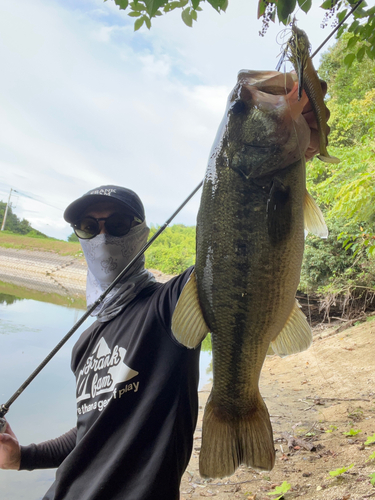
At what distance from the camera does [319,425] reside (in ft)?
17.2

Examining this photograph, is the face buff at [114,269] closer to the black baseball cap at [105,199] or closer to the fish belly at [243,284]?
the black baseball cap at [105,199]

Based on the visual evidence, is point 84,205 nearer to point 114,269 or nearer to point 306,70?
point 114,269

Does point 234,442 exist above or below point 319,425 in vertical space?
above

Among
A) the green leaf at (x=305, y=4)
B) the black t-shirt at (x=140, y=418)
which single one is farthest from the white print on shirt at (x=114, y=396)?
the green leaf at (x=305, y=4)

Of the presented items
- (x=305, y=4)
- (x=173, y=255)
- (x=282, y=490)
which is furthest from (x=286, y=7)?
(x=173, y=255)

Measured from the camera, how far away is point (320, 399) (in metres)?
6.67

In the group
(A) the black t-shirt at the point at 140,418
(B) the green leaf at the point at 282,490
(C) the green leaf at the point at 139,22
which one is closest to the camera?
(A) the black t-shirt at the point at 140,418

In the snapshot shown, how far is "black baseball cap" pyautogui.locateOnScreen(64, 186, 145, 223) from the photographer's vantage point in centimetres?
217

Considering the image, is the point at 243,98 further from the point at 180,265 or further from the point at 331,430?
the point at 180,265

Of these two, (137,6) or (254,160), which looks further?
(137,6)

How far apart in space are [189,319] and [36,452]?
1.67 meters

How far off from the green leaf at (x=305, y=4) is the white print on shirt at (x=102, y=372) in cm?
191

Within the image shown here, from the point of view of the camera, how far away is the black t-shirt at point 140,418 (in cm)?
157

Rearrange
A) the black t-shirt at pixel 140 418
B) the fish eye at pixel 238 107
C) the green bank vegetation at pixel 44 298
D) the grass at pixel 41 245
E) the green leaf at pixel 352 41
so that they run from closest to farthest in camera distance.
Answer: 1. the fish eye at pixel 238 107
2. the black t-shirt at pixel 140 418
3. the green leaf at pixel 352 41
4. the green bank vegetation at pixel 44 298
5. the grass at pixel 41 245
